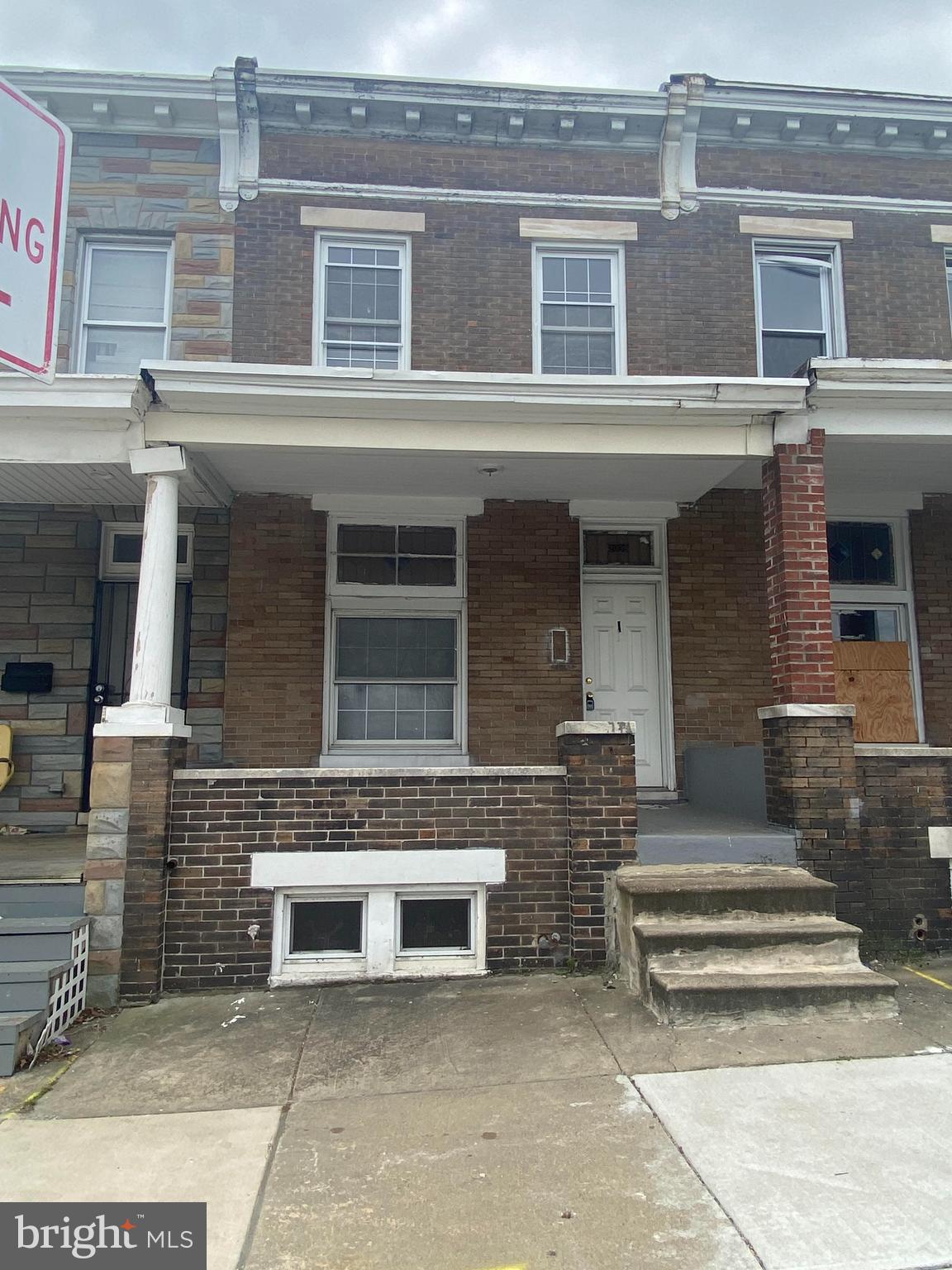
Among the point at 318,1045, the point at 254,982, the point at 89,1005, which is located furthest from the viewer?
the point at 254,982

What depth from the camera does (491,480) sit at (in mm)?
7297

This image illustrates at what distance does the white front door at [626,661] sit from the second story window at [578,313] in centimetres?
224

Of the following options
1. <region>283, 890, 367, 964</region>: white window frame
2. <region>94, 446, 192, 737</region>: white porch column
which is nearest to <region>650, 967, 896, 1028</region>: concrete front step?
<region>283, 890, 367, 964</region>: white window frame

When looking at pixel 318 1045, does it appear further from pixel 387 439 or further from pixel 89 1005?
pixel 387 439

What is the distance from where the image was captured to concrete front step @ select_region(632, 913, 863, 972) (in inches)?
191

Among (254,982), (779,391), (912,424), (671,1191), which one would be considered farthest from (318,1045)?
(912,424)

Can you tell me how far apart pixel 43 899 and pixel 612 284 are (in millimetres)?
7320

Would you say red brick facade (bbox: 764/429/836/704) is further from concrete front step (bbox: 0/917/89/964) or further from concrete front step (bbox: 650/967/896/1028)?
concrete front step (bbox: 0/917/89/964)

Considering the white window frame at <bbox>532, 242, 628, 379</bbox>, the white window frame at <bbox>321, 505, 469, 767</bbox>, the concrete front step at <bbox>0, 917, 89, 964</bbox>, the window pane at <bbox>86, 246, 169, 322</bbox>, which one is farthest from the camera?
the white window frame at <bbox>532, 242, 628, 379</bbox>

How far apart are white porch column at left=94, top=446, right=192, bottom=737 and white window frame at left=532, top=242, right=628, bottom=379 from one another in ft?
12.7

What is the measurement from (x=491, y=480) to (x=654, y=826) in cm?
318

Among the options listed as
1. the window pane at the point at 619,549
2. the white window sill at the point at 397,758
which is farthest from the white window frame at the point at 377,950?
the window pane at the point at 619,549

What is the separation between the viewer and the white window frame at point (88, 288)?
7.96 m

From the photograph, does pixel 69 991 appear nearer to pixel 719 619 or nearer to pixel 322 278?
pixel 719 619
